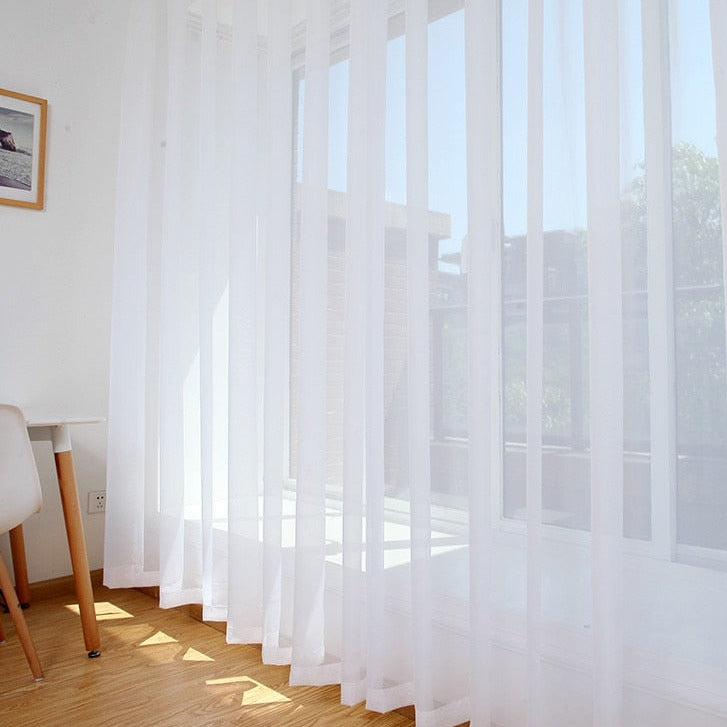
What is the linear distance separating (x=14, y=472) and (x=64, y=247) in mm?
1131

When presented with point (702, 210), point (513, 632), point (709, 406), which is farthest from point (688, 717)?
point (702, 210)

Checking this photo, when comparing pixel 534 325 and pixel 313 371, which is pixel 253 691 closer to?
pixel 313 371

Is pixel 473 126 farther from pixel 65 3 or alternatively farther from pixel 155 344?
pixel 65 3

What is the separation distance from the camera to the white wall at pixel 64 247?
279 centimetres

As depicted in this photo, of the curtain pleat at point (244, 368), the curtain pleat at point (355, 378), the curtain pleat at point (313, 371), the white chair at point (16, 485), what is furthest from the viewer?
the curtain pleat at point (244, 368)

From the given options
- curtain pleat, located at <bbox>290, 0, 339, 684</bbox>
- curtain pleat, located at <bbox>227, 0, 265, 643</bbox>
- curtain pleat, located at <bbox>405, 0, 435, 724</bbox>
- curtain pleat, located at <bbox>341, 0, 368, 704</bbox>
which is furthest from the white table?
curtain pleat, located at <bbox>405, 0, 435, 724</bbox>

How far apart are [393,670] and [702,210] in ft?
4.25

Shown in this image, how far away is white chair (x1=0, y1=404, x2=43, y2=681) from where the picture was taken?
6.86 feet

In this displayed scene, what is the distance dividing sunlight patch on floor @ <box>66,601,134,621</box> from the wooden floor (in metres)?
0.01

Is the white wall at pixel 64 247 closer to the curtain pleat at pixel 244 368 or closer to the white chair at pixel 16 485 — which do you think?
the white chair at pixel 16 485

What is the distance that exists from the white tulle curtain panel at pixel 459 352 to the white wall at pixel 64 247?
0.54 metres

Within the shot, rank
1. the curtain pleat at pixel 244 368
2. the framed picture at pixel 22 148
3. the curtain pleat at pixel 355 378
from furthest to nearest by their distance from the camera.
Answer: the framed picture at pixel 22 148 < the curtain pleat at pixel 244 368 < the curtain pleat at pixel 355 378

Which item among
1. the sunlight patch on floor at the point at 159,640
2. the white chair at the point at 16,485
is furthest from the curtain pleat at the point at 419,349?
the white chair at the point at 16,485

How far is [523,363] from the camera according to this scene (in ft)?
5.28
